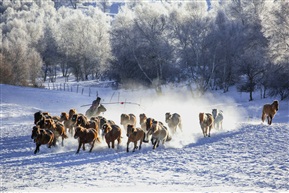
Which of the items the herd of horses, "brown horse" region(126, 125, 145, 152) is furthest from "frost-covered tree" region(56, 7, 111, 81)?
"brown horse" region(126, 125, 145, 152)

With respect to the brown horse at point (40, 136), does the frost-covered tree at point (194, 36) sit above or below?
above

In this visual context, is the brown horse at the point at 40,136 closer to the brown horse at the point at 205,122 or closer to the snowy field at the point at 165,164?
the snowy field at the point at 165,164

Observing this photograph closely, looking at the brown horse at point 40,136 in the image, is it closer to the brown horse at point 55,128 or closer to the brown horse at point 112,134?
the brown horse at point 55,128

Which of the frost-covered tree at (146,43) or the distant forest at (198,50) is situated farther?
the frost-covered tree at (146,43)

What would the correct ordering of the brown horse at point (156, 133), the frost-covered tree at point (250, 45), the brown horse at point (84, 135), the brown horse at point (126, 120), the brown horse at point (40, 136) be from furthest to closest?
1. the frost-covered tree at point (250, 45)
2. the brown horse at point (126, 120)
3. the brown horse at point (156, 133)
4. the brown horse at point (40, 136)
5. the brown horse at point (84, 135)

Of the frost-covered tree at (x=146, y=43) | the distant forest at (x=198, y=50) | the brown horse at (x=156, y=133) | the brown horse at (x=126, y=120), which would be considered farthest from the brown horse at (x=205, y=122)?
the frost-covered tree at (x=146, y=43)

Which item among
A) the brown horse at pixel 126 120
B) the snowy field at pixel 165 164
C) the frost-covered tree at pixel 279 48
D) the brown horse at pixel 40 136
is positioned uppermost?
the frost-covered tree at pixel 279 48

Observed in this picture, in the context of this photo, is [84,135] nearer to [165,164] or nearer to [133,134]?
[133,134]

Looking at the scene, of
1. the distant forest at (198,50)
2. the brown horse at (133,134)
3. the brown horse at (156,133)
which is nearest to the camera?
the brown horse at (133,134)

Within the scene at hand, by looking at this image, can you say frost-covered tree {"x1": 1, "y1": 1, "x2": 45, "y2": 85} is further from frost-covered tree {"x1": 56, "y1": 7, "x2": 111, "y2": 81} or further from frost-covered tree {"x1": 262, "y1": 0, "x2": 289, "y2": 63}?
frost-covered tree {"x1": 262, "y1": 0, "x2": 289, "y2": 63}

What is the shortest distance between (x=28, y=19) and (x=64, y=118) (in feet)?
343

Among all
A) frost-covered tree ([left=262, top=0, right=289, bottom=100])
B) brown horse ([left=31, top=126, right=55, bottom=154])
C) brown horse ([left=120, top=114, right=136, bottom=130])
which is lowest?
brown horse ([left=31, top=126, right=55, bottom=154])

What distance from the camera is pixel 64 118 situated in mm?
20797

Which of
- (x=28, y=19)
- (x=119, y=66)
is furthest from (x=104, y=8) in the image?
(x=119, y=66)
